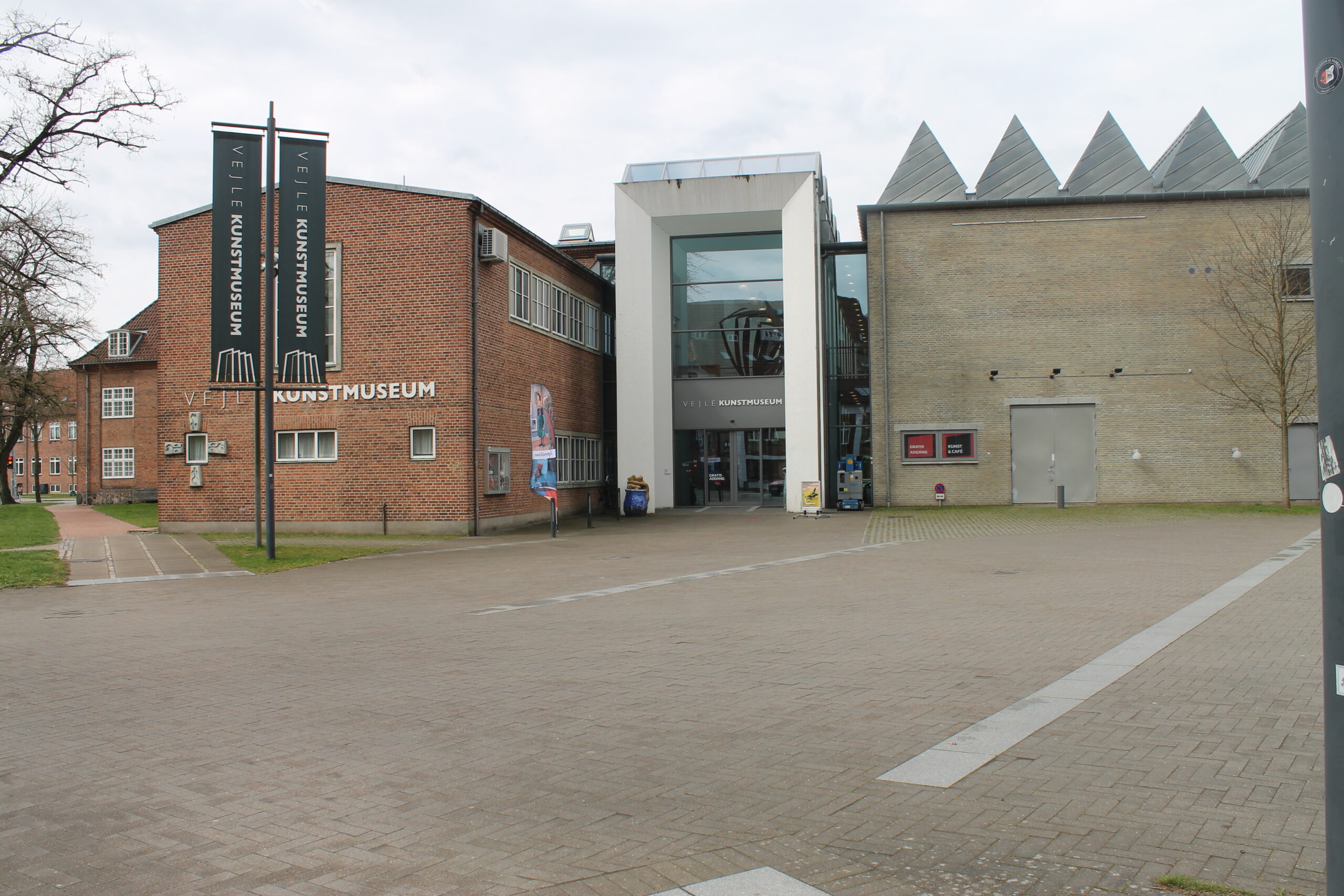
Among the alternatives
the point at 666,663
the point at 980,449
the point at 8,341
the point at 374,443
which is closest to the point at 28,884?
the point at 666,663

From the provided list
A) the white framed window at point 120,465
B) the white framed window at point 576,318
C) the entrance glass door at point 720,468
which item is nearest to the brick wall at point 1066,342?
the entrance glass door at point 720,468

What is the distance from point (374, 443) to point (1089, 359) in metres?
21.5

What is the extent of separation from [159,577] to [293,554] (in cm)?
313

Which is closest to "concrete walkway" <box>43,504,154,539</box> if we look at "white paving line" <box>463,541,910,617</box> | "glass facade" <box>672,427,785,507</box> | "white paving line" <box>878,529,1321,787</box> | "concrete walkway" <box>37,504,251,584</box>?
"concrete walkway" <box>37,504,251,584</box>

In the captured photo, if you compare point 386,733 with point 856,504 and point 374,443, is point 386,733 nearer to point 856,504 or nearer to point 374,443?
point 374,443

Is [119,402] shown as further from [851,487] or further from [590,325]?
[851,487]

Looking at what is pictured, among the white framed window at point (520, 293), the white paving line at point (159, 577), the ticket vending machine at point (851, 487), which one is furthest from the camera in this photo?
the ticket vending machine at point (851, 487)

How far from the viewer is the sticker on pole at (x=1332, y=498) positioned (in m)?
2.38

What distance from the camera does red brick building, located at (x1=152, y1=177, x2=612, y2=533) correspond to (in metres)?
22.2

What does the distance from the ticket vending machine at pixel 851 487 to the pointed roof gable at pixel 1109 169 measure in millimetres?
11129

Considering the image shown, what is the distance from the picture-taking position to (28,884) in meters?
3.62

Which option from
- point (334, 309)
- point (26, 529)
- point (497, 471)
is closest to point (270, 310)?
point (334, 309)

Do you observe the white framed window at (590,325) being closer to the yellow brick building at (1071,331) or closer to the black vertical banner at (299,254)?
the yellow brick building at (1071,331)

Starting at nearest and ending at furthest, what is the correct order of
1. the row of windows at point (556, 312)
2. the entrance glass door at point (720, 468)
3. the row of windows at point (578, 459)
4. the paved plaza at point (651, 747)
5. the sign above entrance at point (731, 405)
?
1. the paved plaza at point (651, 747)
2. the row of windows at point (556, 312)
3. the row of windows at point (578, 459)
4. the sign above entrance at point (731, 405)
5. the entrance glass door at point (720, 468)
